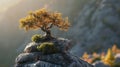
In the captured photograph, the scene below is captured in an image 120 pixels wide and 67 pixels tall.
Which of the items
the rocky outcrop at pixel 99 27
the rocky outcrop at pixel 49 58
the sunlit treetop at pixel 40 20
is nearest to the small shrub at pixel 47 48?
the rocky outcrop at pixel 49 58

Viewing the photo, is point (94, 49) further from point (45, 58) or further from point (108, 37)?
point (45, 58)

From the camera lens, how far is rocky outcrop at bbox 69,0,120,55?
17138cm

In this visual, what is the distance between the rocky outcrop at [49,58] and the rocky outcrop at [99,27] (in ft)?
399

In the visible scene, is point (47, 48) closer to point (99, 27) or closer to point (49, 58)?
point (49, 58)

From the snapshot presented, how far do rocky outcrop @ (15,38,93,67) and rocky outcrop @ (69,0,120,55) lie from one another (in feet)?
399

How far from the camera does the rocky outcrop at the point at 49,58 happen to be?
139 ft

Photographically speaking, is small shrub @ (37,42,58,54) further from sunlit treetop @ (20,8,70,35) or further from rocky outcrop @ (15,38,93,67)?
sunlit treetop @ (20,8,70,35)

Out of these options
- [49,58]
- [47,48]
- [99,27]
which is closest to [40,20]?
[47,48]

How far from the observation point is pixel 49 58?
42.7 m

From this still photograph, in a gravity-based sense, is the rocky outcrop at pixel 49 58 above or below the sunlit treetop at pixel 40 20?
below

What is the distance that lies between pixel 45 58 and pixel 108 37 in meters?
133

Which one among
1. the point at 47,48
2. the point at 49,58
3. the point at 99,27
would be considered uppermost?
the point at 99,27

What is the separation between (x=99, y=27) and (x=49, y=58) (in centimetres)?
13884

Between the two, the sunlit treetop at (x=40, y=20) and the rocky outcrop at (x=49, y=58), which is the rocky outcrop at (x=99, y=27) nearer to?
the sunlit treetop at (x=40, y=20)
